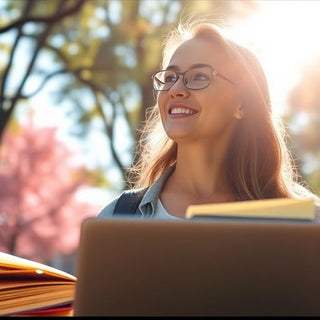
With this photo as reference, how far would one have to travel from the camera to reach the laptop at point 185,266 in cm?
121

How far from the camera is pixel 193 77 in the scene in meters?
2.38

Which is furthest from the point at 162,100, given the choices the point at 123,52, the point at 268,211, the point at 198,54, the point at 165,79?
the point at 123,52

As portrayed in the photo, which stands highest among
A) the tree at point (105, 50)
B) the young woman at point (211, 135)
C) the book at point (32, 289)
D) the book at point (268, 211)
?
the tree at point (105, 50)

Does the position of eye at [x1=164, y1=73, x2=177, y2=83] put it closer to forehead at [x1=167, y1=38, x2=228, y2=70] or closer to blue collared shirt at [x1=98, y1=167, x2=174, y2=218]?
forehead at [x1=167, y1=38, x2=228, y2=70]

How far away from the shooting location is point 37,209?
26.4 metres

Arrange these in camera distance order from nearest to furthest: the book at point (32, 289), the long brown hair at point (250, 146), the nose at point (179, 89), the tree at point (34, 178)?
1. the book at point (32, 289)
2. the nose at point (179, 89)
3. the long brown hair at point (250, 146)
4. the tree at point (34, 178)

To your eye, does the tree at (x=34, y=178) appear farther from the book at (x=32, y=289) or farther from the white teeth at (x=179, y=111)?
the book at (x=32, y=289)

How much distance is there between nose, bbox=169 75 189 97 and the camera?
2.36 m

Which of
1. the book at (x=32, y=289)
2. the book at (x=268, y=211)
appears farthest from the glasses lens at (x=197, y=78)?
the book at (x=268, y=211)

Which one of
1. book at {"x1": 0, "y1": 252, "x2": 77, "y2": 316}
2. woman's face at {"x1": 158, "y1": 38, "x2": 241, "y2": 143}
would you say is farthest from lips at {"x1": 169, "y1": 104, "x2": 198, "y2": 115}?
book at {"x1": 0, "y1": 252, "x2": 77, "y2": 316}

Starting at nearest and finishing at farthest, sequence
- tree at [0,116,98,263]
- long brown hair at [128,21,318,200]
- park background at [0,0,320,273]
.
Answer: long brown hair at [128,21,318,200]
park background at [0,0,320,273]
tree at [0,116,98,263]

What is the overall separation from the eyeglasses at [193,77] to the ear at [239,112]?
188 mm

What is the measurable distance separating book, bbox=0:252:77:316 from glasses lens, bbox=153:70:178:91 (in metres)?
0.90

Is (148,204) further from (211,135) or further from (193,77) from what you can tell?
(193,77)
